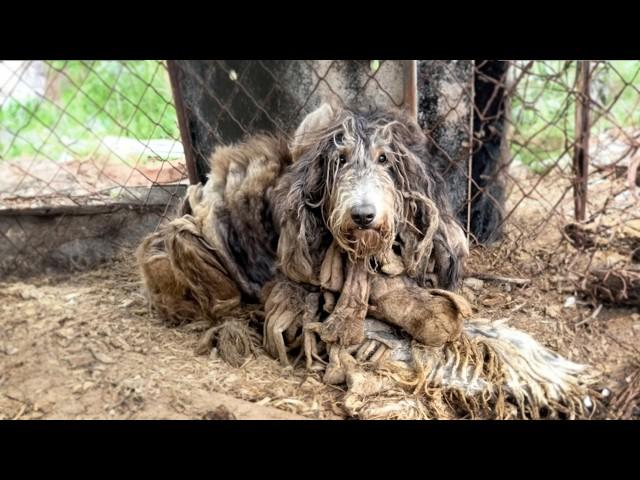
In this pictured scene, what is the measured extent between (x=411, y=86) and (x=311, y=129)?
2.38 feet

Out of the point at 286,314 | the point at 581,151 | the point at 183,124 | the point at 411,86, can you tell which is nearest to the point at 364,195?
the point at 286,314

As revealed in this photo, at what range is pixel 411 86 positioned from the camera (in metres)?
3.51

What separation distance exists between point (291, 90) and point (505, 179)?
1.50m

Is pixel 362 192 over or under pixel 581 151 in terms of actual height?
under

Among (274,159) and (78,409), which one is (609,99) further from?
(78,409)

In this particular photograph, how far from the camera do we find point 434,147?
363 centimetres

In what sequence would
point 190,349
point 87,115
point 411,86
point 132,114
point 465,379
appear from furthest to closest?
point 87,115
point 132,114
point 411,86
point 190,349
point 465,379

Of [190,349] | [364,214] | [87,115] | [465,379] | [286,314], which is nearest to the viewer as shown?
[364,214]

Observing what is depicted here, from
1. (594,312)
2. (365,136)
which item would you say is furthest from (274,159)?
(594,312)

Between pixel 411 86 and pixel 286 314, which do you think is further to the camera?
pixel 411 86

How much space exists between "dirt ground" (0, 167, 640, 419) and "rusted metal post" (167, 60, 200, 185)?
0.87 metres

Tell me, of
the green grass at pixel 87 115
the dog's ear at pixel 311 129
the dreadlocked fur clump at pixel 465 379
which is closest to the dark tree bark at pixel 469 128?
the dog's ear at pixel 311 129

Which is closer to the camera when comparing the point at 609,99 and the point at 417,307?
the point at 417,307

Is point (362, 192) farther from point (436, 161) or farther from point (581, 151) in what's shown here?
point (581, 151)
